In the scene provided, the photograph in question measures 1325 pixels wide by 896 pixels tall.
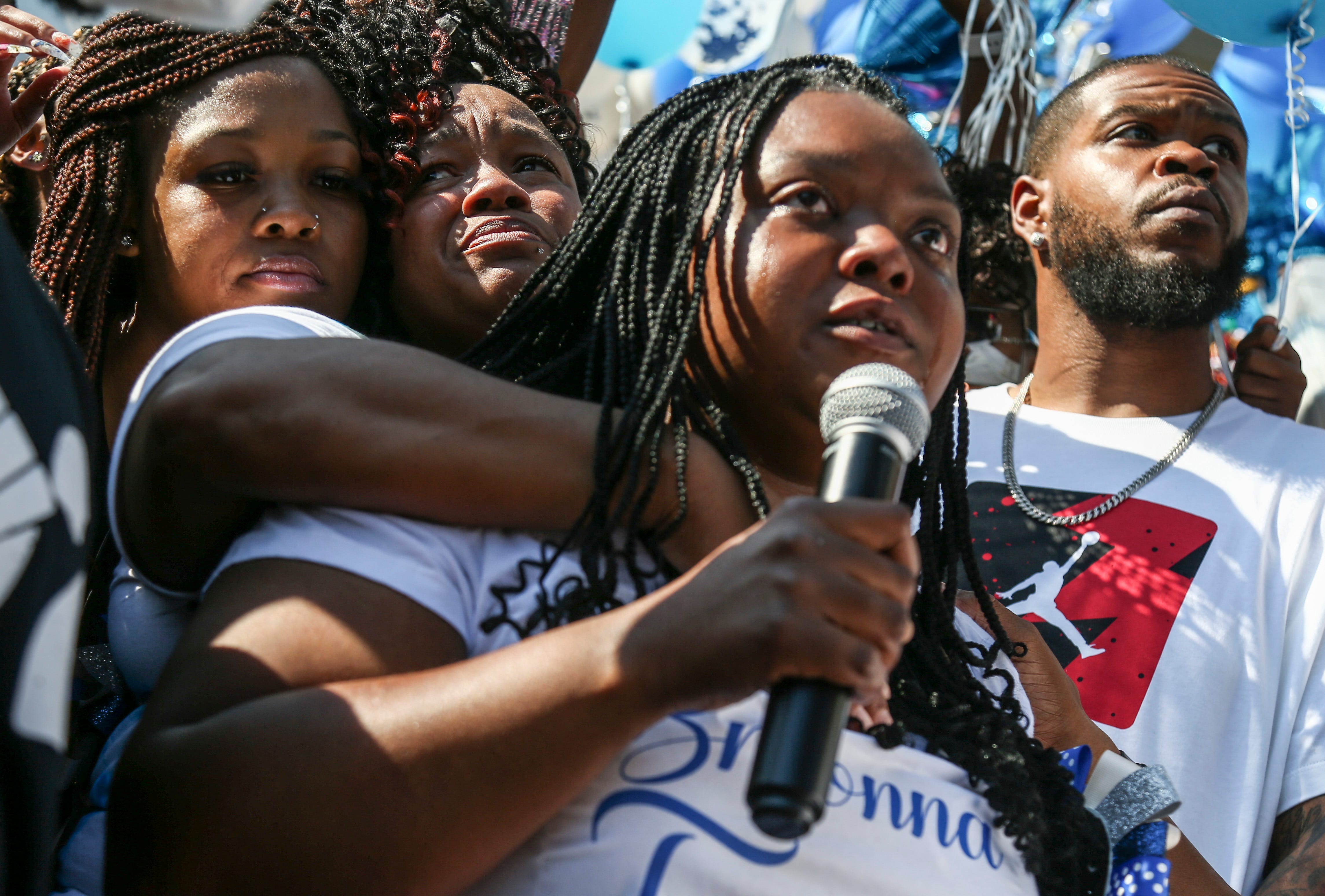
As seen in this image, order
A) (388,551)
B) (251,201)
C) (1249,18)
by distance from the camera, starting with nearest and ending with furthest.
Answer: (388,551), (251,201), (1249,18)

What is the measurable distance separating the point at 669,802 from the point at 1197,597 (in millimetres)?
2017

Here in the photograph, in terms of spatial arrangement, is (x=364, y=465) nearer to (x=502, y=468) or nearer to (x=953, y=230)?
(x=502, y=468)

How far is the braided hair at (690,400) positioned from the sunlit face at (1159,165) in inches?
70.4

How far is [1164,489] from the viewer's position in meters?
3.30

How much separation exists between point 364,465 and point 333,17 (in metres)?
1.79

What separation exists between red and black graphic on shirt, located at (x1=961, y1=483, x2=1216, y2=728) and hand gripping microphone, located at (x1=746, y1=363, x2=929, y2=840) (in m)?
1.48

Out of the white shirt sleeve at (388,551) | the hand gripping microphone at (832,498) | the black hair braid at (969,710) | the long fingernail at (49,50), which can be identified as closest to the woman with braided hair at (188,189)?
the long fingernail at (49,50)

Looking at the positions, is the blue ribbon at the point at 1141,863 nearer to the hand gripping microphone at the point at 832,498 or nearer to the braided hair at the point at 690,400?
the braided hair at the point at 690,400

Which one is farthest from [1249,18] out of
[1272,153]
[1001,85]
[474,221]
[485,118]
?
[474,221]

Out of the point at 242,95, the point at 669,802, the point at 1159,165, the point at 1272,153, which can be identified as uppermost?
the point at 1272,153

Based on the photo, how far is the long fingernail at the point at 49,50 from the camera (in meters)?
2.70

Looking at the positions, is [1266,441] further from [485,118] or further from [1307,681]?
[485,118]

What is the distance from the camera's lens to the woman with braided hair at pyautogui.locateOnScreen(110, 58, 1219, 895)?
124 cm

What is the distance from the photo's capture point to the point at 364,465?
1.47 metres
